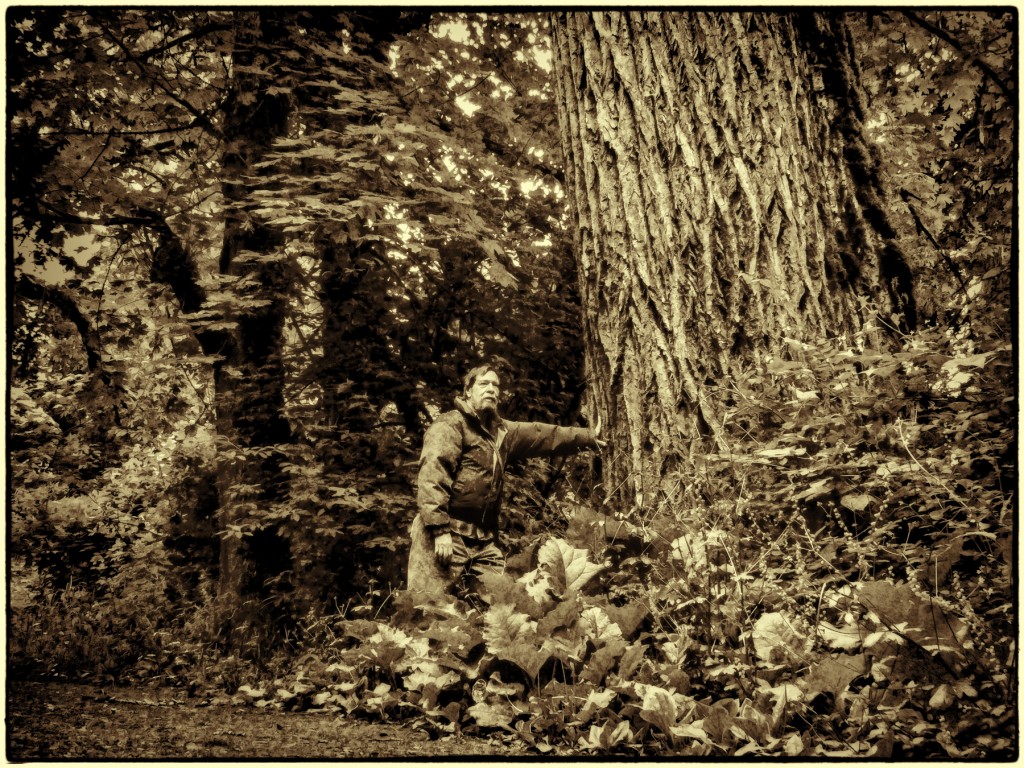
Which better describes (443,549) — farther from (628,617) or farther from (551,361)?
(551,361)

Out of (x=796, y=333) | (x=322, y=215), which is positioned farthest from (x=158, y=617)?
(x=796, y=333)

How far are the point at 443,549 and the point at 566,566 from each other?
144 centimetres

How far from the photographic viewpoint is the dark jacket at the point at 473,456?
3.77 metres

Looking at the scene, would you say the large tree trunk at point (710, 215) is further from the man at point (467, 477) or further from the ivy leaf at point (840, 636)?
the man at point (467, 477)

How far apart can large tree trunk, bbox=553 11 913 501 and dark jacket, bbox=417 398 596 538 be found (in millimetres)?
1099

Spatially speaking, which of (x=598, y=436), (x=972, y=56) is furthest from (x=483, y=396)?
(x=972, y=56)

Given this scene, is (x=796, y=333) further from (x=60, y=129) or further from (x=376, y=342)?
(x=60, y=129)

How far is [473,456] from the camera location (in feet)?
13.0

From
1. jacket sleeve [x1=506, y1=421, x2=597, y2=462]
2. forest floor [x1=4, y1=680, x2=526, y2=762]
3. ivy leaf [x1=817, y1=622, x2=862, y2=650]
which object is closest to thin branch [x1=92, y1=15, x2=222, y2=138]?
jacket sleeve [x1=506, y1=421, x2=597, y2=462]

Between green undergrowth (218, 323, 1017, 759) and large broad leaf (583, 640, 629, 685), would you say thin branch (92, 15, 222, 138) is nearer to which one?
green undergrowth (218, 323, 1017, 759)

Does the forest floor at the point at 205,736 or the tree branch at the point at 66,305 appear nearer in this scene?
the forest floor at the point at 205,736

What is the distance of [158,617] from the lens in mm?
6684

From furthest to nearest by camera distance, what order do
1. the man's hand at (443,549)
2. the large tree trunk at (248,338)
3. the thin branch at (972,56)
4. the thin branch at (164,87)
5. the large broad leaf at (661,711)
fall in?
the large tree trunk at (248,338)
the thin branch at (164,87)
the man's hand at (443,549)
the thin branch at (972,56)
the large broad leaf at (661,711)

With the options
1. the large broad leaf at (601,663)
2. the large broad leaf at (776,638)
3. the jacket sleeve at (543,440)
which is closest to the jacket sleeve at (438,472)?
the jacket sleeve at (543,440)
